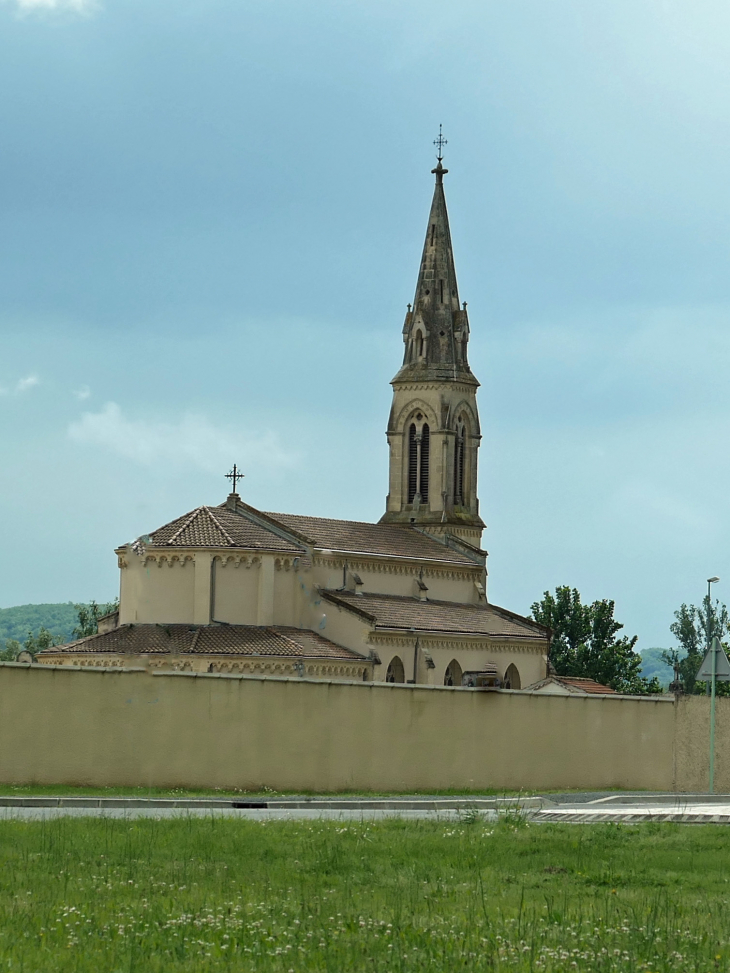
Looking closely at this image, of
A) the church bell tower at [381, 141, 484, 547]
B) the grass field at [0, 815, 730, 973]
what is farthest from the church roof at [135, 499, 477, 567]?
the grass field at [0, 815, 730, 973]

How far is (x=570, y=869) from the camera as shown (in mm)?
16000

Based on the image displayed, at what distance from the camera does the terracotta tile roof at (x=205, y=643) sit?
205 ft

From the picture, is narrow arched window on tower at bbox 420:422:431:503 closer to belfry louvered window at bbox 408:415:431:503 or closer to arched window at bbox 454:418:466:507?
belfry louvered window at bbox 408:415:431:503

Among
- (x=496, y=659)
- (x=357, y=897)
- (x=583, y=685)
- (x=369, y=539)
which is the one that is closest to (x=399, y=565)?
(x=369, y=539)

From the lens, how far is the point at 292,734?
29.0 meters

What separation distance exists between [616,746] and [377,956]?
72.8ft

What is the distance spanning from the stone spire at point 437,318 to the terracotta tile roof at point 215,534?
2328 cm

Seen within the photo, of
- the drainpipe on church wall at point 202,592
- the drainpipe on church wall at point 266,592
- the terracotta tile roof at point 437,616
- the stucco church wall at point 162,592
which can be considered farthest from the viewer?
the terracotta tile roof at point 437,616

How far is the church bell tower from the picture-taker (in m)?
88.1

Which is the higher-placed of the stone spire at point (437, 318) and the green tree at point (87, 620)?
the stone spire at point (437, 318)

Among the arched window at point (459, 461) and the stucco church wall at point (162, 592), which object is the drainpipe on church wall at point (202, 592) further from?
the arched window at point (459, 461)

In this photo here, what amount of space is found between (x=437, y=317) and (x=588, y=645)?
2543cm

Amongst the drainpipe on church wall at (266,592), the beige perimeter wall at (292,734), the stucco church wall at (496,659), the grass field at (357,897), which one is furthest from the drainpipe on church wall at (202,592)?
the grass field at (357,897)

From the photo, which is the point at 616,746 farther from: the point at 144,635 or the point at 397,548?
the point at 397,548
